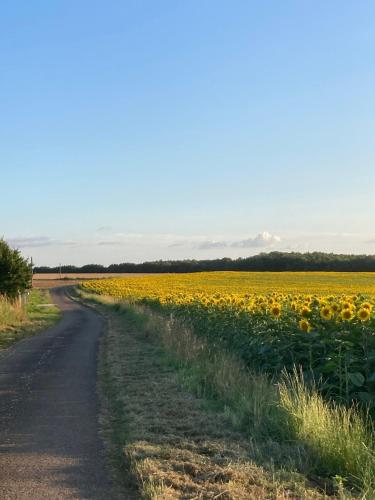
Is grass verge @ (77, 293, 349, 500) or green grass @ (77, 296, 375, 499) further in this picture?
green grass @ (77, 296, 375, 499)

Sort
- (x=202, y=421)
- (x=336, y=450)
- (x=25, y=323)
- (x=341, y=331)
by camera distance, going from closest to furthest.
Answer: (x=336, y=450), (x=202, y=421), (x=341, y=331), (x=25, y=323)

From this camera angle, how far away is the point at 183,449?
6.39 meters

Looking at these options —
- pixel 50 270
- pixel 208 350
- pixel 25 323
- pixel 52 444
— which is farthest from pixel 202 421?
pixel 50 270

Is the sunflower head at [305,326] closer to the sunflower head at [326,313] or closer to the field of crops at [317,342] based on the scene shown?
the field of crops at [317,342]

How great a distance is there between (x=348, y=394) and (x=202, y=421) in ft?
6.37

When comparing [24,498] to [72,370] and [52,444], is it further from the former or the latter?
[72,370]

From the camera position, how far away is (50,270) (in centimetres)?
13912

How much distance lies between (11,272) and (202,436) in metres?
28.4

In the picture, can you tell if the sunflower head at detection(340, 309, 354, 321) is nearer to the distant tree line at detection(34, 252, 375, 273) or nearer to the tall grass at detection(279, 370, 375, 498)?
the tall grass at detection(279, 370, 375, 498)

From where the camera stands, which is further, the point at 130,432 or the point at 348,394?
the point at 348,394

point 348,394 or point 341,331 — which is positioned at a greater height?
point 341,331

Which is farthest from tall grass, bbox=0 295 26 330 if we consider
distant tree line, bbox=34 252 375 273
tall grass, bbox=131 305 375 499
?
distant tree line, bbox=34 252 375 273

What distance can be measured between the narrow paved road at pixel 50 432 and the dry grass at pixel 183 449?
1.17ft

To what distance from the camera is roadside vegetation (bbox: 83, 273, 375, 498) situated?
585cm
